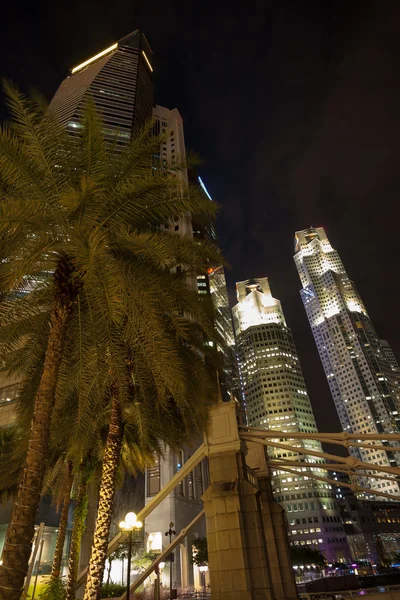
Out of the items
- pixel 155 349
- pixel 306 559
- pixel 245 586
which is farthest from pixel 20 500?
pixel 306 559

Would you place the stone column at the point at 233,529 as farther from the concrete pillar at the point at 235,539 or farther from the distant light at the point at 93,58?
the distant light at the point at 93,58

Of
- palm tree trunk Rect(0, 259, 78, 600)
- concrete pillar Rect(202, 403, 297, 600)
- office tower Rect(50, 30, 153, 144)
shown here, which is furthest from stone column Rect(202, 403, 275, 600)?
office tower Rect(50, 30, 153, 144)

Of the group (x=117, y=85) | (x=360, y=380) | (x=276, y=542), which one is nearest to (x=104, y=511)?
(x=276, y=542)

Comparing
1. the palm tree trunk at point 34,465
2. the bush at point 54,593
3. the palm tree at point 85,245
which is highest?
the palm tree at point 85,245

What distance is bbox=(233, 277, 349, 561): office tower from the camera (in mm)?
118562

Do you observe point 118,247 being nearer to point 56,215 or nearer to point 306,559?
point 56,215

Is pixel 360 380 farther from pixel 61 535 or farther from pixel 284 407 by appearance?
pixel 61 535

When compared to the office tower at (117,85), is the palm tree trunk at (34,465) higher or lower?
lower

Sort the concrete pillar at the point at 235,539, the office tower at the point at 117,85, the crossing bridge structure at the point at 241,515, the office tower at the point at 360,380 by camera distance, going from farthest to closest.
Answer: the office tower at the point at 360,380 < the office tower at the point at 117,85 < the crossing bridge structure at the point at 241,515 < the concrete pillar at the point at 235,539

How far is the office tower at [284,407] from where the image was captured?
11856 cm

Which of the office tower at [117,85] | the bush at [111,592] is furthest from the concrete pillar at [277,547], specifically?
the office tower at [117,85]

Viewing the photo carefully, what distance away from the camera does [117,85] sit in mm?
83562

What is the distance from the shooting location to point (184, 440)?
1556 cm

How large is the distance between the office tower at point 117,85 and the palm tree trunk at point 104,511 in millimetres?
66363
